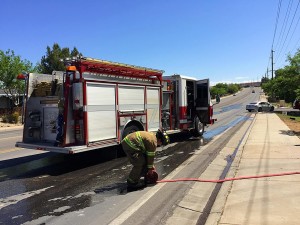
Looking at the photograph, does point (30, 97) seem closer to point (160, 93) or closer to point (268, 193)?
point (160, 93)

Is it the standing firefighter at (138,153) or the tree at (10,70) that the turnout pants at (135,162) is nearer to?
the standing firefighter at (138,153)

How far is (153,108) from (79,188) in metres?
4.93

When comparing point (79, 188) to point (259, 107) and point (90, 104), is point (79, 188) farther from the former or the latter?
point (259, 107)

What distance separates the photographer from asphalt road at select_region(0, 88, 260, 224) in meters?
5.35

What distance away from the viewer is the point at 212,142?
14.1m

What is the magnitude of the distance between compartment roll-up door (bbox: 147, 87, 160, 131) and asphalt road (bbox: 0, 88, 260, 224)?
3.19 ft

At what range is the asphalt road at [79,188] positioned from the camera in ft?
17.6

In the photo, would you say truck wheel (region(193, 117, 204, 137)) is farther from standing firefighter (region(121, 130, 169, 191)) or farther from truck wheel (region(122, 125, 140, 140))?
standing firefighter (region(121, 130, 169, 191))

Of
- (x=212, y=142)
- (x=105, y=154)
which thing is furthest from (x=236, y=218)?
(x=212, y=142)

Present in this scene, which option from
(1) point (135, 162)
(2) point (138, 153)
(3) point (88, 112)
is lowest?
(1) point (135, 162)

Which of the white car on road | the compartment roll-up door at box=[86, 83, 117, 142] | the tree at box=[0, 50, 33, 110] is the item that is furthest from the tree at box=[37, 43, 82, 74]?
the compartment roll-up door at box=[86, 83, 117, 142]

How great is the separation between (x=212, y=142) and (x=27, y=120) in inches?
296

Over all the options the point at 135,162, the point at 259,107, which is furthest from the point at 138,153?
the point at 259,107

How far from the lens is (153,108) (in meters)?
11.4
